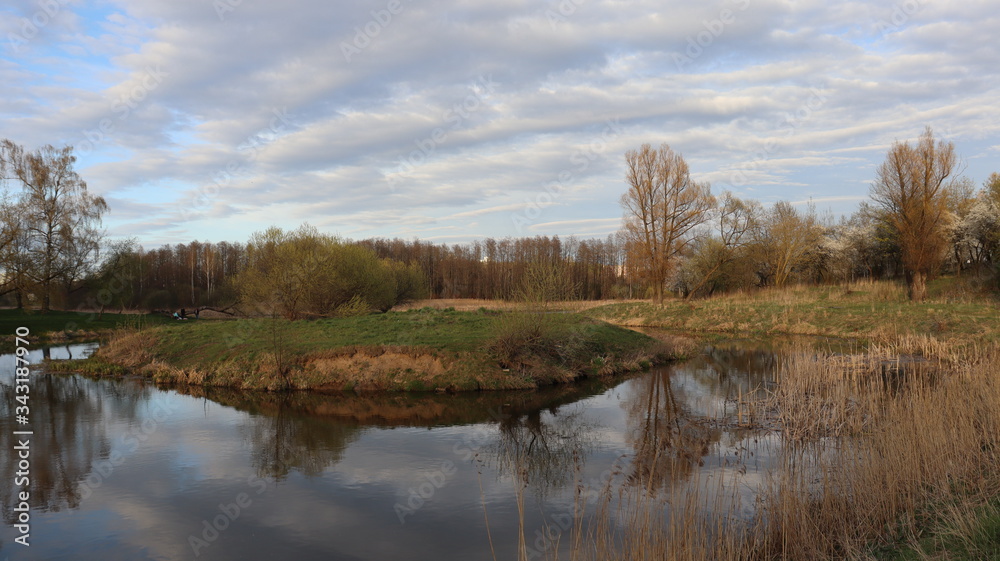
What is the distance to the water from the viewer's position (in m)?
7.54

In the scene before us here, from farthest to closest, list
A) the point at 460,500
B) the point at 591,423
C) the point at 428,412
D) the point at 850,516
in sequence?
the point at 428,412 < the point at 591,423 < the point at 460,500 < the point at 850,516

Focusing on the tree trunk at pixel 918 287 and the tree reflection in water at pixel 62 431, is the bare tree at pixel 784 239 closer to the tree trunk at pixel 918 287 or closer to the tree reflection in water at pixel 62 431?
the tree trunk at pixel 918 287

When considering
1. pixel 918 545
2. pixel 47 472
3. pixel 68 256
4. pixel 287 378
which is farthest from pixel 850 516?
pixel 68 256

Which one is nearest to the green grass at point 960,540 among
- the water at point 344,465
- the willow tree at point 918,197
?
the water at point 344,465

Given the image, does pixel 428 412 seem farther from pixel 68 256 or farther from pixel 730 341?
pixel 68 256

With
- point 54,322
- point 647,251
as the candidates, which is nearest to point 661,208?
point 647,251

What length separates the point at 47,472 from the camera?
1034 cm

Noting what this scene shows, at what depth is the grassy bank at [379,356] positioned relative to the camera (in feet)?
58.4

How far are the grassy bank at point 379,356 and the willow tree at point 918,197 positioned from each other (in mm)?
18383

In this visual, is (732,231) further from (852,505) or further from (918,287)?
(852,505)

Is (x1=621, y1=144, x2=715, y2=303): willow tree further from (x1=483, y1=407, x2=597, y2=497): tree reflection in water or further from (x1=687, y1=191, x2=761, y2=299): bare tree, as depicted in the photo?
(x1=483, y1=407, x2=597, y2=497): tree reflection in water

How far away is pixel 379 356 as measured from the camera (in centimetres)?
1838

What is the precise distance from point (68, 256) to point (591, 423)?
39.8 metres

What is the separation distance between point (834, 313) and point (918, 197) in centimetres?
770
